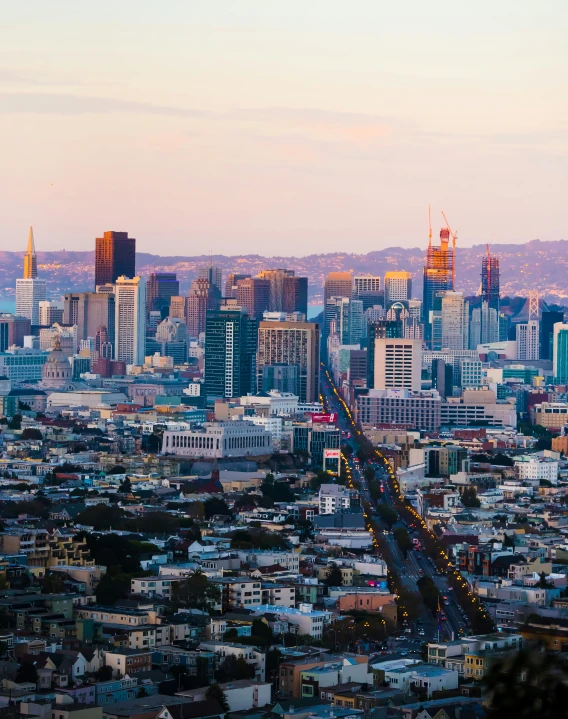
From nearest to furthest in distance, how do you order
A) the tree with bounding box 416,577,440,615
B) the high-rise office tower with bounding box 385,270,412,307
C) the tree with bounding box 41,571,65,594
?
the tree with bounding box 41,571,65,594 → the tree with bounding box 416,577,440,615 → the high-rise office tower with bounding box 385,270,412,307

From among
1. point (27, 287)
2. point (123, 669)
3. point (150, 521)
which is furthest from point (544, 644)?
point (27, 287)

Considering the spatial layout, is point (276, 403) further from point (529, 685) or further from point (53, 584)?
point (529, 685)

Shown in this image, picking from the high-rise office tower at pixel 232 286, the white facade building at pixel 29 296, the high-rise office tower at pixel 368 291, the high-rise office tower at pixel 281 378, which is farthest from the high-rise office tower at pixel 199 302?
the high-rise office tower at pixel 281 378

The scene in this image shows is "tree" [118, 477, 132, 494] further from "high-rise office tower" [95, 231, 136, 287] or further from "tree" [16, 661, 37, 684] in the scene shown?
"high-rise office tower" [95, 231, 136, 287]

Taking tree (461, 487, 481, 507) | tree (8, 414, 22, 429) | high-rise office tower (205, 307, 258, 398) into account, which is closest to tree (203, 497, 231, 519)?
tree (461, 487, 481, 507)

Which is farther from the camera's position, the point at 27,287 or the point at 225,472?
the point at 27,287

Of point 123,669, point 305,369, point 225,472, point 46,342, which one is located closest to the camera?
point 123,669

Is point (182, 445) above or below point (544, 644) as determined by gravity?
below

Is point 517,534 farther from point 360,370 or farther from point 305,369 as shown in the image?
point 360,370
